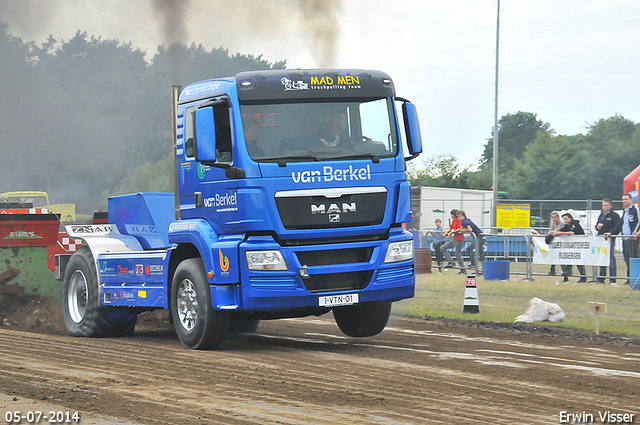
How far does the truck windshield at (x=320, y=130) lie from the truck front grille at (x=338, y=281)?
1.32 meters

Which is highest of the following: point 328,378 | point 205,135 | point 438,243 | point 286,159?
point 205,135

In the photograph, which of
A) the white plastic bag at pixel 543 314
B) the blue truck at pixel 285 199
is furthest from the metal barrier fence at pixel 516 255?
the blue truck at pixel 285 199

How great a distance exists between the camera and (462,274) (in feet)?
69.7

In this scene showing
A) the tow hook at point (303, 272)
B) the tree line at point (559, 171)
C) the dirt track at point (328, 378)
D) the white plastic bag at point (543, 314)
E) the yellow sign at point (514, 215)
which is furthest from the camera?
the tree line at point (559, 171)

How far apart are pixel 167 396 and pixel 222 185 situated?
300cm

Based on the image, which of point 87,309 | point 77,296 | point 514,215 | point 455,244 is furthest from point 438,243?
point 87,309

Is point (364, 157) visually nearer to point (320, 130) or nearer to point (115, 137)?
point (320, 130)

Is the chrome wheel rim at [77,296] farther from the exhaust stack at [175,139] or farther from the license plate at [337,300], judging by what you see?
the license plate at [337,300]

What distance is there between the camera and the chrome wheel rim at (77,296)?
449 inches

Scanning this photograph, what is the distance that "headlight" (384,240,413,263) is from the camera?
29.9ft

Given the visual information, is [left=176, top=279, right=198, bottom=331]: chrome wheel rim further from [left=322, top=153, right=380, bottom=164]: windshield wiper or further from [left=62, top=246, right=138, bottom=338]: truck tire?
[left=322, top=153, right=380, bottom=164]: windshield wiper

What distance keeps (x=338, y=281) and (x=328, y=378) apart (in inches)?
72.7

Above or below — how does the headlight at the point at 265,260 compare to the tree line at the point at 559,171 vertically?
below

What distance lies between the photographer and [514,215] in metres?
32.1
